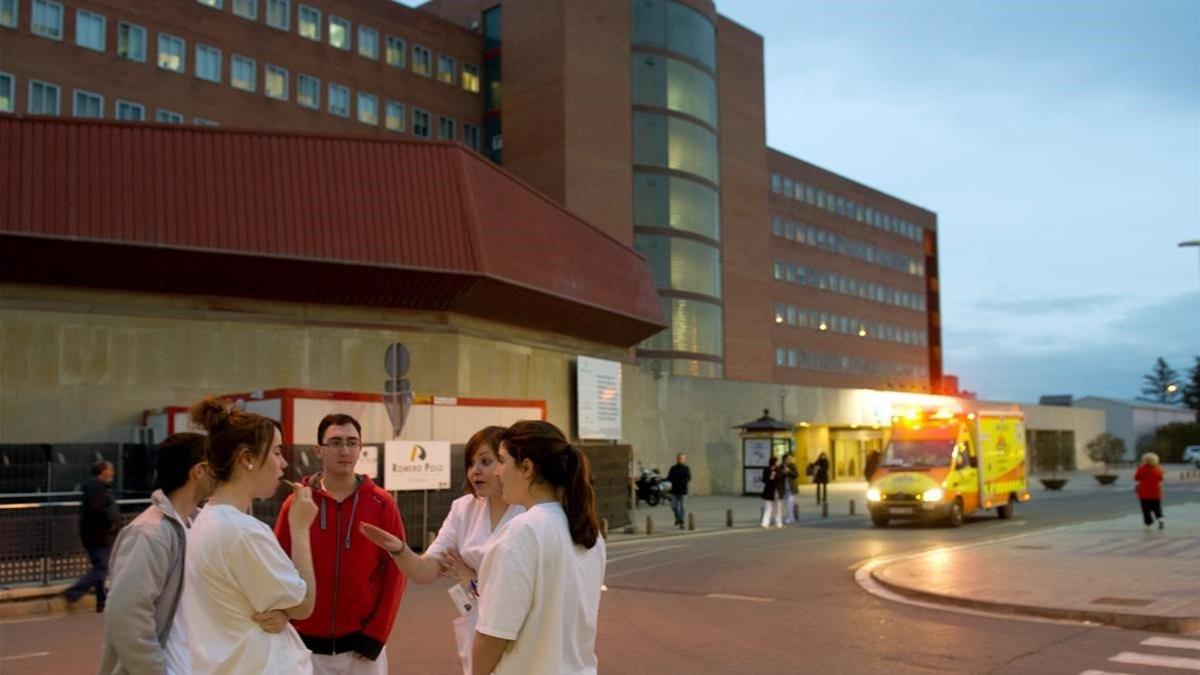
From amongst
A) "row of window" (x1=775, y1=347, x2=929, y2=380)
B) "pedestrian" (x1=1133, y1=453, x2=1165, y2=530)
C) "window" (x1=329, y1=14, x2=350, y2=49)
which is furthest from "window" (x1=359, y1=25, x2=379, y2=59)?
"pedestrian" (x1=1133, y1=453, x2=1165, y2=530)

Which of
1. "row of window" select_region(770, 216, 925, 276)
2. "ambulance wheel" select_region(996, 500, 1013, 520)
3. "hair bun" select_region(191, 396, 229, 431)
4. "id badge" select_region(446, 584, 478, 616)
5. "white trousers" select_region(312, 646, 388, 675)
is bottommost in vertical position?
"ambulance wheel" select_region(996, 500, 1013, 520)

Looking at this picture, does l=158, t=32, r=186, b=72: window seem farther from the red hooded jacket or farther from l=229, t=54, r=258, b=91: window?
Answer: the red hooded jacket

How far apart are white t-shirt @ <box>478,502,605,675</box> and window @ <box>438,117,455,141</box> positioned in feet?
175

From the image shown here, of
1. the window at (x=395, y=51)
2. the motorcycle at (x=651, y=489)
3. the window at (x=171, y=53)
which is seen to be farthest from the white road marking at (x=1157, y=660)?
the window at (x=395, y=51)

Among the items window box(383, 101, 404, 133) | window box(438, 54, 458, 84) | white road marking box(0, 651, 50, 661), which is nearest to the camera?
white road marking box(0, 651, 50, 661)

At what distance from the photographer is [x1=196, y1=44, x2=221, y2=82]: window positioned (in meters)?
45.0

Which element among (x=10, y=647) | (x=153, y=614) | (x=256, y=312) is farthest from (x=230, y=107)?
(x=153, y=614)

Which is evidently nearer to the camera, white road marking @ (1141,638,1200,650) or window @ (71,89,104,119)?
white road marking @ (1141,638,1200,650)

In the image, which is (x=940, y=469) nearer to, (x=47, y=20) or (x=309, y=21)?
(x=47, y=20)

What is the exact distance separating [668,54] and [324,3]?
1816 cm

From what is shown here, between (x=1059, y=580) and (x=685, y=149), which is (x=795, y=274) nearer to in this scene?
(x=685, y=149)

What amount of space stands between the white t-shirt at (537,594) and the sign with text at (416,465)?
16825mm

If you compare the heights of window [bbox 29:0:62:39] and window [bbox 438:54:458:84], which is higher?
window [bbox 438:54:458:84]

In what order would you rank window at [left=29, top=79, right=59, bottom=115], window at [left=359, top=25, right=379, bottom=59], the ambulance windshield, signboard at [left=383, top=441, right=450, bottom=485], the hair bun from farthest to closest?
window at [left=359, top=25, right=379, bottom=59], window at [left=29, top=79, right=59, bottom=115], the ambulance windshield, signboard at [left=383, top=441, right=450, bottom=485], the hair bun
